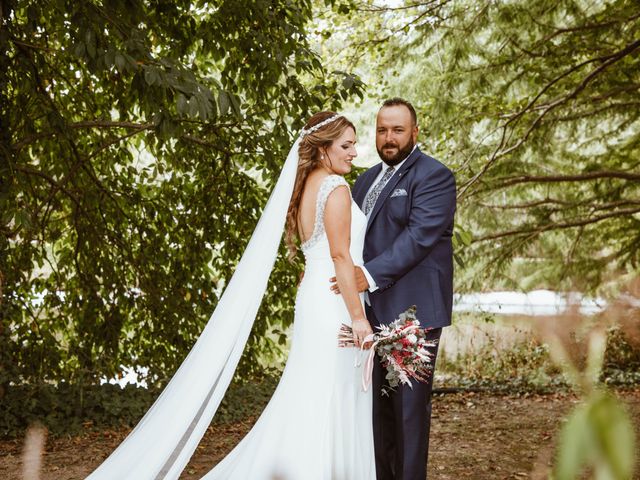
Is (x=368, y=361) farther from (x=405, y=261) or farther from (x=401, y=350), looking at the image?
(x=405, y=261)

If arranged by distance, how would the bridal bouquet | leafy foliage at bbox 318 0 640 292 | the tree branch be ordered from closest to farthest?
the bridal bouquet → leafy foliage at bbox 318 0 640 292 → the tree branch

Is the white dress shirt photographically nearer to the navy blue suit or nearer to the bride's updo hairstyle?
the navy blue suit

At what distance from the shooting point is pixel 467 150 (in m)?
7.26

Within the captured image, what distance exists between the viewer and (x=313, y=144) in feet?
10.6

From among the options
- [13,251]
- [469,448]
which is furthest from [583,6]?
[13,251]

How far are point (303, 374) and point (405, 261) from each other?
2.36 ft

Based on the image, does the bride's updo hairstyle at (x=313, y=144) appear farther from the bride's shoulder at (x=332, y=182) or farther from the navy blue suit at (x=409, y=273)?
the navy blue suit at (x=409, y=273)

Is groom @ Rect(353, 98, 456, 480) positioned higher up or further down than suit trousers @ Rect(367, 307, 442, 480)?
higher up

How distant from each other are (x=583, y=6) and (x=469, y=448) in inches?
184

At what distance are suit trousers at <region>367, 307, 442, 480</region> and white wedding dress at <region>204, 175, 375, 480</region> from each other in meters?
0.13

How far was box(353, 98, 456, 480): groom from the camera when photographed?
10.3 feet

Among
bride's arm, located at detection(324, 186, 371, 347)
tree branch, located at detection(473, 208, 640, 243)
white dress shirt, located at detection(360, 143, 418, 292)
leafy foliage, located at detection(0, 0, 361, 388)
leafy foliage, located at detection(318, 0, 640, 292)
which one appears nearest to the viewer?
bride's arm, located at detection(324, 186, 371, 347)

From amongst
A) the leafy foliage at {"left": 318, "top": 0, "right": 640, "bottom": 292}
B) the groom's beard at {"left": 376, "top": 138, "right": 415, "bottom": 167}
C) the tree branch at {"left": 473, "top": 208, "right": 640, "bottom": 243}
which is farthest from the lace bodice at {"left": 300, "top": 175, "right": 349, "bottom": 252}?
the tree branch at {"left": 473, "top": 208, "right": 640, "bottom": 243}

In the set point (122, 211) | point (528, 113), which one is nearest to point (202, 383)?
point (122, 211)
